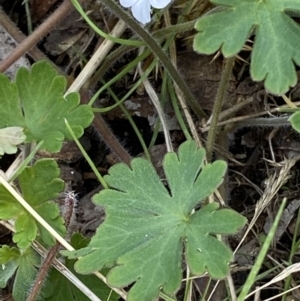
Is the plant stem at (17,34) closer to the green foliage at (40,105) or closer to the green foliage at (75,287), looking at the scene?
the green foliage at (40,105)

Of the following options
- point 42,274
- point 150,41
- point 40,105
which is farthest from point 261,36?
point 42,274

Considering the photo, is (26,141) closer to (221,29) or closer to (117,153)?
(117,153)

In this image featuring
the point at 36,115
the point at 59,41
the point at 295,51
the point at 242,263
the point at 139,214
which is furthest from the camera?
the point at 59,41

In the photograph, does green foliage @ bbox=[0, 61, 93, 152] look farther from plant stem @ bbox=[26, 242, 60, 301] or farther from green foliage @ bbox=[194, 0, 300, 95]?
green foliage @ bbox=[194, 0, 300, 95]

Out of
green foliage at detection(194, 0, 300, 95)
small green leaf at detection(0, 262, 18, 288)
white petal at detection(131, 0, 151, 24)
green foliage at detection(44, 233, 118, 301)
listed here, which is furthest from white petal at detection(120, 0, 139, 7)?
small green leaf at detection(0, 262, 18, 288)

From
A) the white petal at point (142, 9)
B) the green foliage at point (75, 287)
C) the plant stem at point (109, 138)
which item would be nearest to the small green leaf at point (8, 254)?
the green foliage at point (75, 287)

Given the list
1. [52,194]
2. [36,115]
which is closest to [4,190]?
[52,194]
